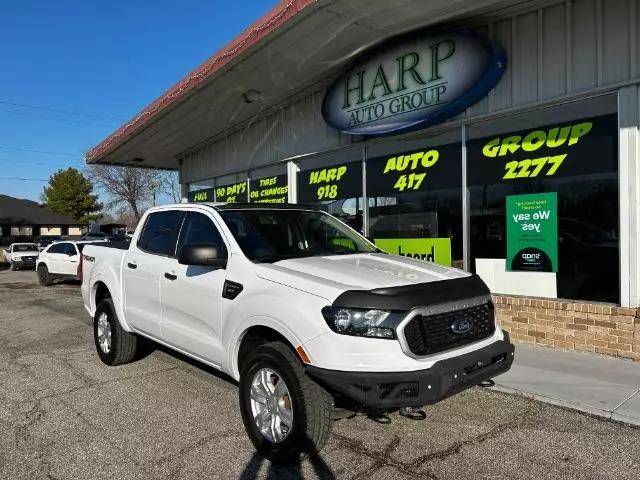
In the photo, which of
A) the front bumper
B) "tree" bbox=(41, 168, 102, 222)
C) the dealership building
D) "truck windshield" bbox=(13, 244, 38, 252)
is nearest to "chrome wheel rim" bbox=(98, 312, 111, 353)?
the front bumper

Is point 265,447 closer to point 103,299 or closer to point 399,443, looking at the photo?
point 399,443

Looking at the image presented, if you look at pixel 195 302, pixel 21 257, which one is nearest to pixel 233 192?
pixel 195 302

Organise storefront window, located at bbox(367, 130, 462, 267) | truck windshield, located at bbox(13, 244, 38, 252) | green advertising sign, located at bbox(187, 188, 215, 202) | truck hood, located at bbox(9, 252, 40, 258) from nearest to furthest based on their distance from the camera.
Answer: storefront window, located at bbox(367, 130, 462, 267) → green advertising sign, located at bbox(187, 188, 215, 202) → truck hood, located at bbox(9, 252, 40, 258) → truck windshield, located at bbox(13, 244, 38, 252)

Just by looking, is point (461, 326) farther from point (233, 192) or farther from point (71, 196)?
point (71, 196)

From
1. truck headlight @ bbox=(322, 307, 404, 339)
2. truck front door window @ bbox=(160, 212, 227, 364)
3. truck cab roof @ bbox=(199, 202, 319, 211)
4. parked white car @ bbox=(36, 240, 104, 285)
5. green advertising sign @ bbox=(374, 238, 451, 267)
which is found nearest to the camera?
truck headlight @ bbox=(322, 307, 404, 339)

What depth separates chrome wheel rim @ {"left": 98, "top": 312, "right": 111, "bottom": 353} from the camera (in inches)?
239

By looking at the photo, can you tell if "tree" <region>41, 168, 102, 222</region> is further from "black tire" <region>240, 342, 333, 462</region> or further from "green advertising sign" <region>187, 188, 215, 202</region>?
"black tire" <region>240, 342, 333, 462</region>

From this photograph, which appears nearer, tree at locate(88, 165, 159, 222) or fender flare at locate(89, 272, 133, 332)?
fender flare at locate(89, 272, 133, 332)

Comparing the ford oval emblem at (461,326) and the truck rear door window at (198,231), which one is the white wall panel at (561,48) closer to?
the ford oval emblem at (461,326)

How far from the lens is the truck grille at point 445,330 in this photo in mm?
3287

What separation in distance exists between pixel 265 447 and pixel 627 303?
→ 4.54 m

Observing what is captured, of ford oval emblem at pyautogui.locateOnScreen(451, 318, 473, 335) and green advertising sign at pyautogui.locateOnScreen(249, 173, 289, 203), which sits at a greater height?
green advertising sign at pyautogui.locateOnScreen(249, 173, 289, 203)

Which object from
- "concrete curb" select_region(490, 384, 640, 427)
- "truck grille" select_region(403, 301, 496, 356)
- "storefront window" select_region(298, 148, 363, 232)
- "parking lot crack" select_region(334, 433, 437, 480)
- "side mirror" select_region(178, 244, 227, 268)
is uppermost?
"storefront window" select_region(298, 148, 363, 232)

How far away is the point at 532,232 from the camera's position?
22.5 ft
